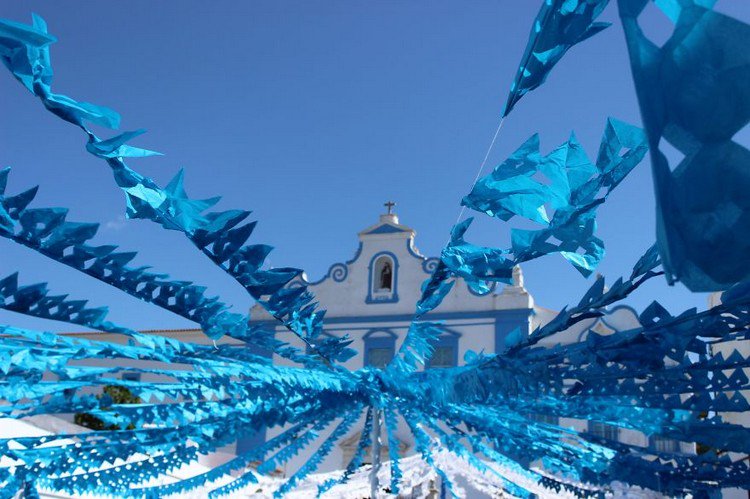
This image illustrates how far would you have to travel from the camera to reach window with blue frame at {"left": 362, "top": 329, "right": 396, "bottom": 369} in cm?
1361

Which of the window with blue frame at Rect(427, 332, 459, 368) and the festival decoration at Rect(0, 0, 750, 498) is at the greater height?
the window with blue frame at Rect(427, 332, 459, 368)

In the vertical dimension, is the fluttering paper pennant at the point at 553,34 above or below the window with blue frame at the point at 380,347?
below

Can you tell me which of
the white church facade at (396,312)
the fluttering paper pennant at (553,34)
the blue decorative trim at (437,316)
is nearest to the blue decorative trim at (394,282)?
the white church facade at (396,312)

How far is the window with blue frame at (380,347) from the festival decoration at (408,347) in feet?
27.3

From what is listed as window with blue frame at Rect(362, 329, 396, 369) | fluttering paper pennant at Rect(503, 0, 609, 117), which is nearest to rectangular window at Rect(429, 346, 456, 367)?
window with blue frame at Rect(362, 329, 396, 369)

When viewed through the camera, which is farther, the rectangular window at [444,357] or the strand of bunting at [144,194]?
the rectangular window at [444,357]

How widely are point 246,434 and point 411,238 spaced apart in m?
10.7

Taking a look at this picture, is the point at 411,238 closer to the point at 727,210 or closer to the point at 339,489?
the point at 339,489

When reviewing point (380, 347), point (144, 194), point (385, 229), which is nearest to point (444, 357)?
point (380, 347)

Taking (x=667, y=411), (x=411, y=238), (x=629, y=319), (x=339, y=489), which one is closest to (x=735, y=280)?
(x=667, y=411)

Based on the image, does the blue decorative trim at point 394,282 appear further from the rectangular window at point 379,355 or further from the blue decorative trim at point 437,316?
the rectangular window at point 379,355

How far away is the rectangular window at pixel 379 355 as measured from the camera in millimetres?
13594

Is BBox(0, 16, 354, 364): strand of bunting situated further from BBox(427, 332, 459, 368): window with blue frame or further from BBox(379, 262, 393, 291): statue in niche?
BBox(379, 262, 393, 291): statue in niche

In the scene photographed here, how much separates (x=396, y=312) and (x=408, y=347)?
8.49 m
